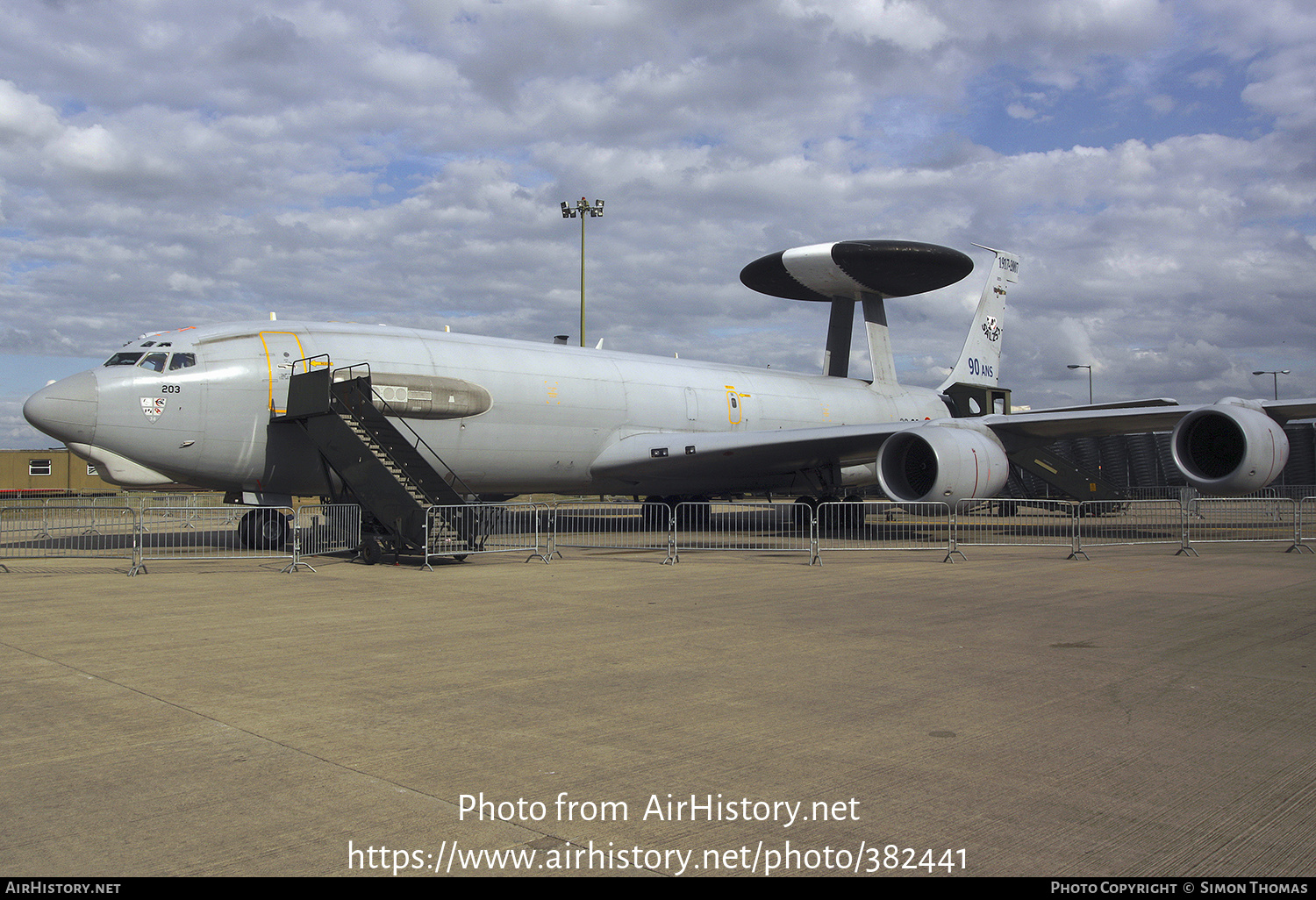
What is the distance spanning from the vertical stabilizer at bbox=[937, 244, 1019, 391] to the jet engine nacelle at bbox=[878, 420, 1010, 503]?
11068mm

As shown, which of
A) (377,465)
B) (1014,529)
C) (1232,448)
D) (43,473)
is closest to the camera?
(377,465)

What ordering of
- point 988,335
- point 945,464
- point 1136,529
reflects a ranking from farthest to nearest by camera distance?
point 988,335, point 1136,529, point 945,464

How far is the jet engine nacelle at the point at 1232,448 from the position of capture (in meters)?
15.7

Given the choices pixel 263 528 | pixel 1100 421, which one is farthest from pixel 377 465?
pixel 1100 421

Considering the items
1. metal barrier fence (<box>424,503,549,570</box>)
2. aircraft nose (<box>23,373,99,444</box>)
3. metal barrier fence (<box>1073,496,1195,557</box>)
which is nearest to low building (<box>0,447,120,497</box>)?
aircraft nose (<box>23,373,99,444</box>)

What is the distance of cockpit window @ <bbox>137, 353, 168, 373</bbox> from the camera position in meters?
14.5

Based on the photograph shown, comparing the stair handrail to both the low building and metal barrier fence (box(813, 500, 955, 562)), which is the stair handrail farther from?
the low building

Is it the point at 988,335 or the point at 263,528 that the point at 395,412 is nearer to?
the point at 263,528

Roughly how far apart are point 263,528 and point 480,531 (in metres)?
4.20

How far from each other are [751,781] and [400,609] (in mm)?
6128

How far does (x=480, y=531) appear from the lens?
14.8 metres

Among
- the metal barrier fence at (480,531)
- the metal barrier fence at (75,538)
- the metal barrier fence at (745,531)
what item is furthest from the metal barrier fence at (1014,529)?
the metal barrier fence at (75,538)

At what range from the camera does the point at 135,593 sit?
10.7m
